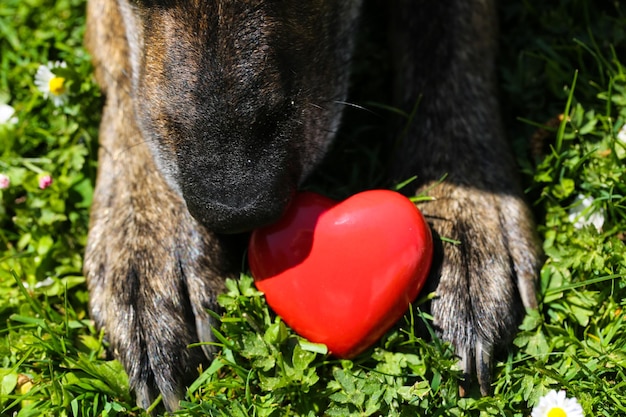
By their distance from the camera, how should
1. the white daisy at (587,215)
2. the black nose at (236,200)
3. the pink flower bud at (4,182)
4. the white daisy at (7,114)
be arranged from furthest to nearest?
1. the white daisy at (7,114)
2. the pink flower bud at (4,182)
3. the white daisy at (587,215)
4. the black nose at (236,200)

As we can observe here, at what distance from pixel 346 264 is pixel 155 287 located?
27.7 inches

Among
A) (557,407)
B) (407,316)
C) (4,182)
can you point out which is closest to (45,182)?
(4,182)

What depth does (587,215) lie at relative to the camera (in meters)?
2.84

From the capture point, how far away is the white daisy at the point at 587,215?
111 inches

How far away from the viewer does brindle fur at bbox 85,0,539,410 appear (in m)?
2.36

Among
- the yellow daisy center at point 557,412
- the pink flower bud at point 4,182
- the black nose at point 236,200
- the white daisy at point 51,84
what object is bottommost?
the yellow daisy center at point 557,412

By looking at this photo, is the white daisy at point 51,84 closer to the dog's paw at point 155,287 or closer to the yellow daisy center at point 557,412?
the dog's paw at point 155,287

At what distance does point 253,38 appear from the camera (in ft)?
7.85

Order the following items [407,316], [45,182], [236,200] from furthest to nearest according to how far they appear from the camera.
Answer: [45,182] → [407,316] → [236,200]

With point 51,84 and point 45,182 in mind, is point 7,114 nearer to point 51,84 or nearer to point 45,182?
point 51,84

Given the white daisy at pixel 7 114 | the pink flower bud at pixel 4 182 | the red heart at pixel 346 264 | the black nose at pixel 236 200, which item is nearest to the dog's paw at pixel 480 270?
the red heart at pixel 346 264

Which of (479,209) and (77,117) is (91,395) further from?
(479,209)

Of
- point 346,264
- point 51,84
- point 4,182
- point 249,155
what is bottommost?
point 4,182

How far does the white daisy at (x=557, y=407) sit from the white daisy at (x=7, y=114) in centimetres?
246
